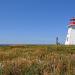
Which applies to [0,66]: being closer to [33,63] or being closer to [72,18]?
[33,63]

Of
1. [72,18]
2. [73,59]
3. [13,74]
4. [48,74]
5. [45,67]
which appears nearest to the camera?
[48,74]

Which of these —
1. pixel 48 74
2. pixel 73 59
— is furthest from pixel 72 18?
pixel 48 74

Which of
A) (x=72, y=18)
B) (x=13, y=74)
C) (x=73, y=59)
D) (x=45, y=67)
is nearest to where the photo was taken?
(x=13, y=74)

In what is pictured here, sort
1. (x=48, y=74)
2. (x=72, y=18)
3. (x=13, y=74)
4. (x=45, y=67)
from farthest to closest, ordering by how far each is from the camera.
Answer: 1. (x=72, y=18)
2. (x=45, y=67)
3. (x=13, y=74)
4. (x=48, y=74)

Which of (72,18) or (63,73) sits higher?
(72,18)

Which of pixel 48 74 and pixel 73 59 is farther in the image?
pixel 73 59

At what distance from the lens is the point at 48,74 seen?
7.70 m

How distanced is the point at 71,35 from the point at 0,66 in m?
34.8

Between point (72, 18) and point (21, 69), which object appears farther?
point (72, 18)

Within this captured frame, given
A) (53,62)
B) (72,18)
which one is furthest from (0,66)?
(72,18)

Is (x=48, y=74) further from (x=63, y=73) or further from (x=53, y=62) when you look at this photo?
Result: (x=53, y=62)

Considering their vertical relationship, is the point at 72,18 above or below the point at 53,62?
above

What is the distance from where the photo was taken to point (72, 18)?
4103 centimetres

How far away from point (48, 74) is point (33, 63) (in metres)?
1.59
